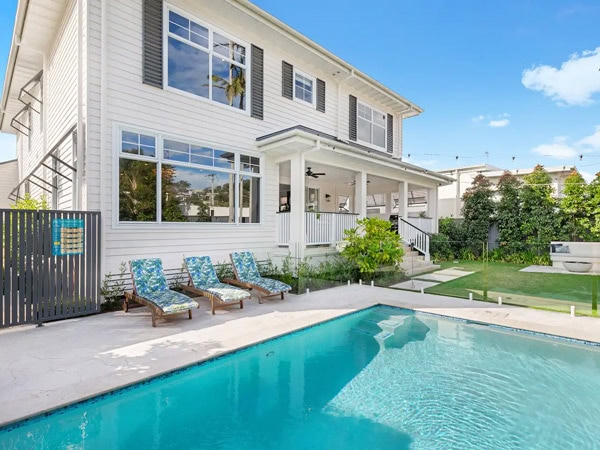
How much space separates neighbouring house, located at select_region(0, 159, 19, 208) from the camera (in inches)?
663

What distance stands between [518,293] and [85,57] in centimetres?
1149

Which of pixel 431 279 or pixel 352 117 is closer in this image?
pixel 431 279

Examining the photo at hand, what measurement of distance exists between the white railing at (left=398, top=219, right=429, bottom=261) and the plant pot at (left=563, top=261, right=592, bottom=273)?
506 centimetres

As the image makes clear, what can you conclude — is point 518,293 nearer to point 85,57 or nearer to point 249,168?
point 249,168

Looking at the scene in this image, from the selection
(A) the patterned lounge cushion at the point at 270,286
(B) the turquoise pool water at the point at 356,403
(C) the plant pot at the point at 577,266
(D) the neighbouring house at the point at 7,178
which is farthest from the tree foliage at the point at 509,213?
(D) the neighbouring house at the point at 7,178

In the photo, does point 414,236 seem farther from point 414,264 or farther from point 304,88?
point 304,88

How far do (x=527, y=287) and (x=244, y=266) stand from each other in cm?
814

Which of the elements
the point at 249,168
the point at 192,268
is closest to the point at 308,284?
the point at 192,268

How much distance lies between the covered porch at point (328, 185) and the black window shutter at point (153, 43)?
318 centimetres

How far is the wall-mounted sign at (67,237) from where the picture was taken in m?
5.69

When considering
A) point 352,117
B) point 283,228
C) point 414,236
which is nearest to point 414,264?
point 414,236

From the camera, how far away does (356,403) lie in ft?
12.2

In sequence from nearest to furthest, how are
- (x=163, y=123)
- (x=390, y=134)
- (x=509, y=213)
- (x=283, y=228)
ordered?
(x=163, y=123) → (x=283, y=228) → (x=509, y=213) → (x=390, y=134)

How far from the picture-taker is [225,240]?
9.04m
